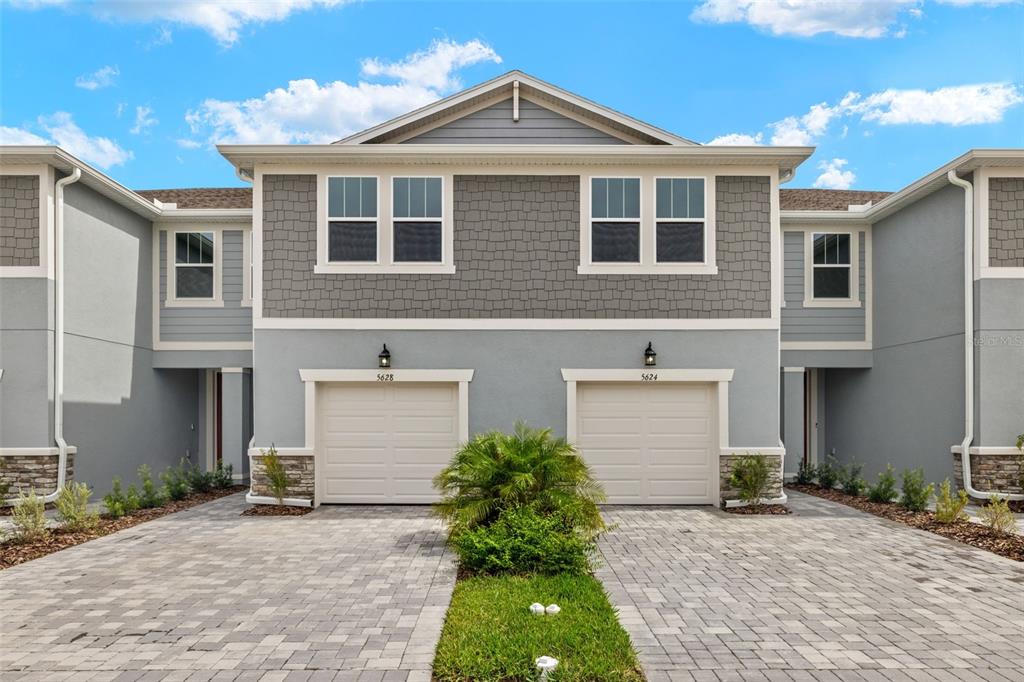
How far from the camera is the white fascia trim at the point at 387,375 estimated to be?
10414 mm

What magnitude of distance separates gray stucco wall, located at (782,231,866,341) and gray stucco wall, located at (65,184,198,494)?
520 inches

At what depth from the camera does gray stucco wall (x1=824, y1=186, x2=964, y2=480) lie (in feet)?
36.9

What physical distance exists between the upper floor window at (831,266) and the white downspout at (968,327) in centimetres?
285

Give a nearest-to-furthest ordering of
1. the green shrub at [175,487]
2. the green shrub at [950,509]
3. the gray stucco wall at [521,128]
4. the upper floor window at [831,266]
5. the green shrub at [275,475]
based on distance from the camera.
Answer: the green shrub at [950,509]
the green shrub at [275,475]
the green shrub at [175,487]
the gray stucco wall at [521,128]
the upper floor window at [831,266]

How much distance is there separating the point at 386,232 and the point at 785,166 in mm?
6581

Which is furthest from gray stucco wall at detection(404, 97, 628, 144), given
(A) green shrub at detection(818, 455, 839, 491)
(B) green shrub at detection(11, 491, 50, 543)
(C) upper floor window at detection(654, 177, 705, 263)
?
(B) green shrub at detection(11, 491, 50, 543)

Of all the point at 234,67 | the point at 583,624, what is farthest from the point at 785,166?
the point at 234,67

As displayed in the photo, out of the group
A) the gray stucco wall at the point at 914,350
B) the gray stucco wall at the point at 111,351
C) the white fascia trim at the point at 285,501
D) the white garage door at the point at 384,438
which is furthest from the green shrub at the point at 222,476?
the gray stucco wall at the point at 914,350

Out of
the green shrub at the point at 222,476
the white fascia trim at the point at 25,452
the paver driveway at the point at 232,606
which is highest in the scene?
the white fascia trim at the point at 25,452

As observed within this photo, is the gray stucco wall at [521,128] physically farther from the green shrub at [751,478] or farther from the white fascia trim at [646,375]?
the green shrub at [751,478]

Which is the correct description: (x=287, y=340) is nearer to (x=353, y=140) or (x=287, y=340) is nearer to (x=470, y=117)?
→ (x=353, y=140)

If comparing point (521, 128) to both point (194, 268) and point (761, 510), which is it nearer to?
point (194, 268)

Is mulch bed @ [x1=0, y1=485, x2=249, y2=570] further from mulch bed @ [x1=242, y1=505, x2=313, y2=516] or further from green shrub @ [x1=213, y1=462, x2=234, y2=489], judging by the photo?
green shrub @ [x1=213, y1=462, x2=234, y2=489]

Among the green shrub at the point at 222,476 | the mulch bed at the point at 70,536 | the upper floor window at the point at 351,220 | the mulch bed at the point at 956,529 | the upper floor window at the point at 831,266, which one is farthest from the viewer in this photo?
the upper floor window at the point at 831,266
